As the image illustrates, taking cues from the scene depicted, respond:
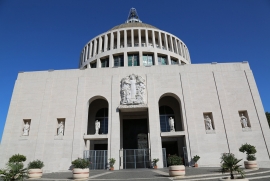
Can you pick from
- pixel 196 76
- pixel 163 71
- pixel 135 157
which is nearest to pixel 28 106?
pixel 135 157

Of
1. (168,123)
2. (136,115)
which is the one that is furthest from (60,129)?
(168,123)

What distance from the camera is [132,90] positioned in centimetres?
2373

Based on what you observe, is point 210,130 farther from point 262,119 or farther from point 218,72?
point 218,72

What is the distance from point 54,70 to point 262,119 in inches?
1104

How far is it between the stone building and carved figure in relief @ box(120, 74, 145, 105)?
0.43 ft

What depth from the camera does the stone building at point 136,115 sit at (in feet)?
69.8

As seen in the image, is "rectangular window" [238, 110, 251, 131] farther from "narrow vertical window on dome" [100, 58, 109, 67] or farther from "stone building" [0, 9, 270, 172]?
"narrow vertical window on dome" [100, 58, 109, 67]

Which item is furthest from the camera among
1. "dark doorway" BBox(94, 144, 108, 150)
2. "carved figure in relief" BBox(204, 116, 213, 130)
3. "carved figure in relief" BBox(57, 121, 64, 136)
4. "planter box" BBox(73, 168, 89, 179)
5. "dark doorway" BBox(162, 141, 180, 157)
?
"dark doorway" BBox(94, 144, 108, 150)

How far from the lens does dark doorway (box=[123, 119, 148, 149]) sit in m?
25.7

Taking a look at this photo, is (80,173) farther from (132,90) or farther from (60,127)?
(132,90)

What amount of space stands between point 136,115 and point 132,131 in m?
2.35

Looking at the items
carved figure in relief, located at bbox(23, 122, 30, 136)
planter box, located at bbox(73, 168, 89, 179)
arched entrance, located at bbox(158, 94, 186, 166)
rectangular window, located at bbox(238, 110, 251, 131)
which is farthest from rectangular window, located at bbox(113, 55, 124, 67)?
planter box, located at bbox(73, 168, 89, 179)

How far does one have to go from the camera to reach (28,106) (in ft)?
78.9

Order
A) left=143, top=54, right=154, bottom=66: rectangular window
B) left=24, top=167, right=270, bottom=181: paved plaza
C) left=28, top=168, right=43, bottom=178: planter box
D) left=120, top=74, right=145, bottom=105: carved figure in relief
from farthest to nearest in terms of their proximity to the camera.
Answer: left=143, top=54, right=154, bottom=66: rectangular window
left=120, top=74, right=145, bottom=105: carved figure in relief
left=28, top=168, right=43, bottom=178: planter box
left=24, top=167, right=270, bottom=181: paved plaza
